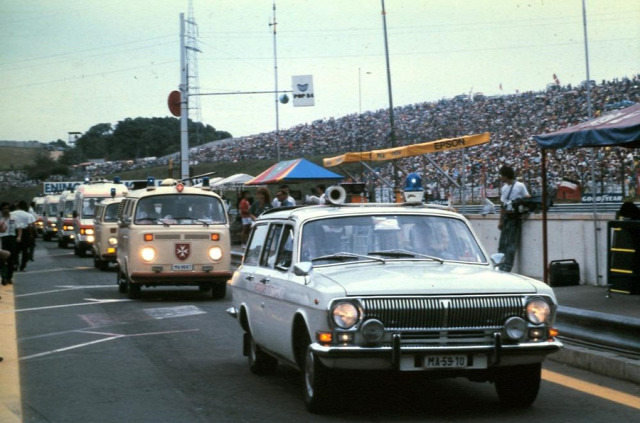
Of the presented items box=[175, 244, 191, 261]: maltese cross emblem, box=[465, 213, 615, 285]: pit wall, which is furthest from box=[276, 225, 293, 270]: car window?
box=[175, 244, 191, 261]: maltese cross emblem

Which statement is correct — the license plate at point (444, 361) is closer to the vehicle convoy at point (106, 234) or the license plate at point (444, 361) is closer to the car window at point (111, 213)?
the vehicle convoy at point (106, 234)

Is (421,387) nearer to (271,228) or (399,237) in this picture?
(399,237)

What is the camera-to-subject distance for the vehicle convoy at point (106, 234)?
29312mm

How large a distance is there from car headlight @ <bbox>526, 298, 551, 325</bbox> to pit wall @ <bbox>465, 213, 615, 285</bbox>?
32.3 feet

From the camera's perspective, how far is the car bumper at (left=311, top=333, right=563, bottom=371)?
7516 mm

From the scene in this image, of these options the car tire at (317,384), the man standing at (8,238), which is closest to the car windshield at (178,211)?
the man standing at (8,238)

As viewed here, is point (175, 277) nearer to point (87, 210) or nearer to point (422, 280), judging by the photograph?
point (422, 280)

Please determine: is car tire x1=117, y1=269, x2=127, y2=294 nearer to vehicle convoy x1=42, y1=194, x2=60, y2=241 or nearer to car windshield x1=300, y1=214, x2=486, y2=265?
car windshield x1=300, y1=214, x2=486, y2=265

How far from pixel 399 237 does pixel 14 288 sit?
16460 mm

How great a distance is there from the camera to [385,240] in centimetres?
906

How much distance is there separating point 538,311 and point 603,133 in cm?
764

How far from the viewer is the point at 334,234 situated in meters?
9.08

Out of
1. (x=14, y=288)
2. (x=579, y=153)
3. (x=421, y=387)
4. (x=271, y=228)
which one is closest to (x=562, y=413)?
(x=421, y=387)

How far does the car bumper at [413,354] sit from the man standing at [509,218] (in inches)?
461
